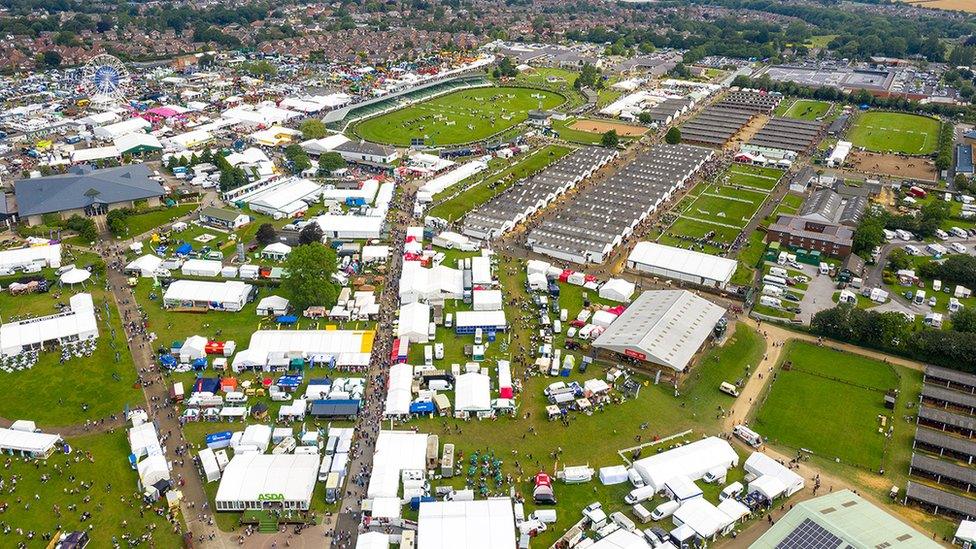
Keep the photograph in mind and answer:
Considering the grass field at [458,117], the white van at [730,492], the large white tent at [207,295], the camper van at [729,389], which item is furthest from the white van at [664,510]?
the grass field at [458,117]

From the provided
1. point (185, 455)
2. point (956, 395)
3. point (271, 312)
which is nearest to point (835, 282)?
point (956, 395)

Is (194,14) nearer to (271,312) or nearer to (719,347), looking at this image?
(271,312)

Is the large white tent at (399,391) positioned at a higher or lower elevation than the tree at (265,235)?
lower

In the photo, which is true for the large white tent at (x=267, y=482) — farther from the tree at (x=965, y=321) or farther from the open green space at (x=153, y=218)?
the tree at (x=965, y=321)

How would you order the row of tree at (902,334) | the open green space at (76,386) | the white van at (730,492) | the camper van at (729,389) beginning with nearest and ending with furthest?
the white van at (730,492), the open green space at (76,386), the camper van at (729,389), the row of tree at (902,334)

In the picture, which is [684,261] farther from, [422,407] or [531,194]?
[422,407]

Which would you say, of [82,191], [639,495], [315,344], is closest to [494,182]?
[315,344]
